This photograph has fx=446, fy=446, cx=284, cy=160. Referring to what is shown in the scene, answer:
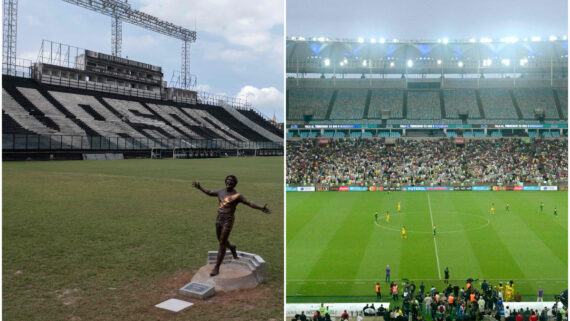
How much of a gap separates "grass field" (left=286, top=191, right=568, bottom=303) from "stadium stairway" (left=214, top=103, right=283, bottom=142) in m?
31.7

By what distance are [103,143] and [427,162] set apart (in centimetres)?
3306

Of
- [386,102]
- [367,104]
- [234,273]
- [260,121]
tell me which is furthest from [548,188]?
[260,121]

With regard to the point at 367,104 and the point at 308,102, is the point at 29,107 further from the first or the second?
the point at 367,104

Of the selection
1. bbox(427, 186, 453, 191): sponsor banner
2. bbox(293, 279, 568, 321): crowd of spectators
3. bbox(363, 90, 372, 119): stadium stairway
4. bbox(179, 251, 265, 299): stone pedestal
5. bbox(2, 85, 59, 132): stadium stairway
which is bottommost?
bbox(293, 279, 568, 321): crowd of spectators

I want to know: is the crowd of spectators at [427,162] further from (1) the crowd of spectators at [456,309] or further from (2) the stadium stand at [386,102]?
(1) the crowd of spectators at [456,309]

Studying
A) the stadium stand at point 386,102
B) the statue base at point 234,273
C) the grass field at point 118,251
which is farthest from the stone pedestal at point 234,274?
the stadium stand at point 386,102

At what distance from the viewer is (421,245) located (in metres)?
21.2

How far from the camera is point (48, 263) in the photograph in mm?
8609

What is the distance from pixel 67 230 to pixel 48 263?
3.04 m

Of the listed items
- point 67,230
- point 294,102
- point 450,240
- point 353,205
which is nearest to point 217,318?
point 67,230

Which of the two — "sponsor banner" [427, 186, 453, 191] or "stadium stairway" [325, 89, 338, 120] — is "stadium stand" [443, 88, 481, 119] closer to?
"stadium stairway" [325, 89, 338, 120]

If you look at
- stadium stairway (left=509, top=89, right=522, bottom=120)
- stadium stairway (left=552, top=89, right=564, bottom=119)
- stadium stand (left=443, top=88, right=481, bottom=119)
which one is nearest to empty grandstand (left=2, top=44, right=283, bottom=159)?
stadium stand (left=443, top=88, right=481, bottom=119)

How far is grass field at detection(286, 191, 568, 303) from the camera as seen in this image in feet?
53.2

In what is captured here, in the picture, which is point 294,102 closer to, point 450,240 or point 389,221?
point 389,221
